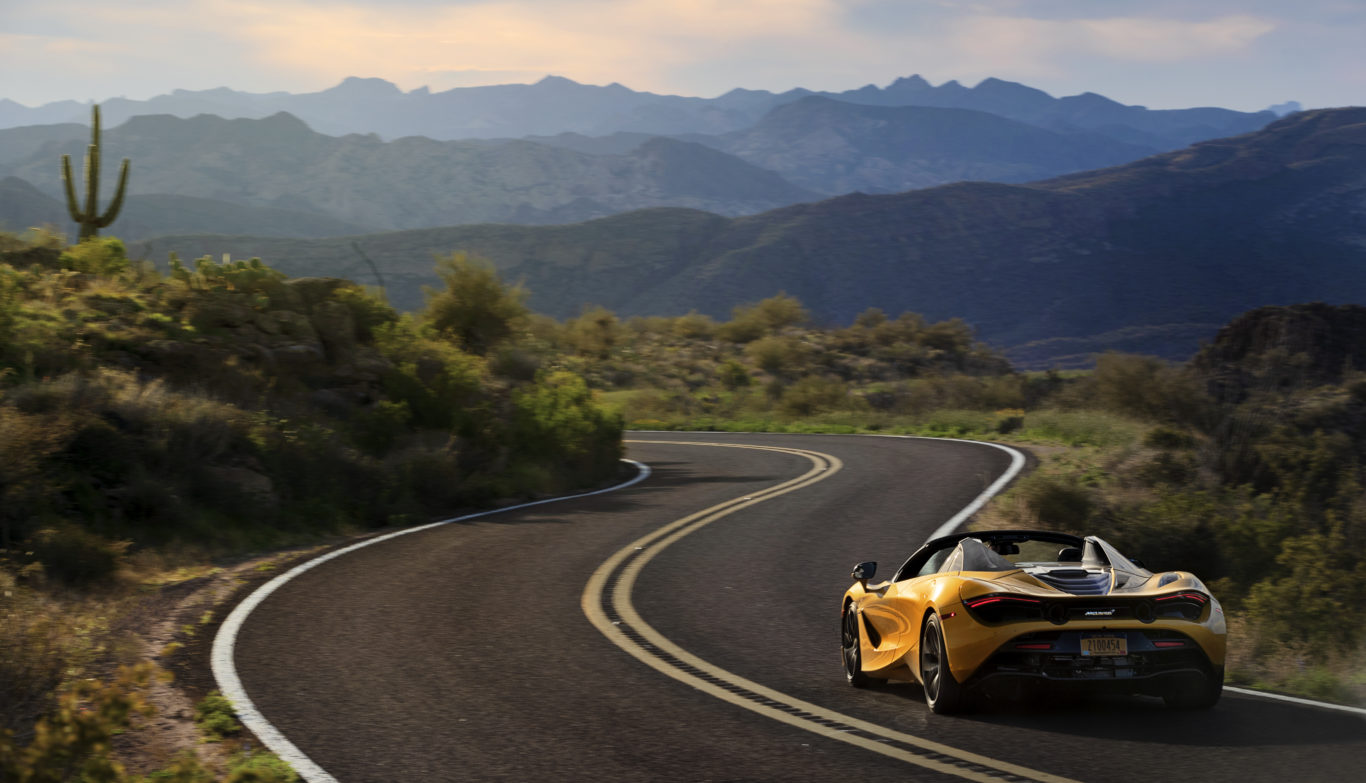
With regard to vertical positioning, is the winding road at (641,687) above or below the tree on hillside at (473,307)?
below

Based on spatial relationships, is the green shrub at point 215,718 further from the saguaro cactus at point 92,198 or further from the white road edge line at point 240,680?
the saguaro cactus at point 92,198

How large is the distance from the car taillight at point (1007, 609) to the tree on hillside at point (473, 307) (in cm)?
1983

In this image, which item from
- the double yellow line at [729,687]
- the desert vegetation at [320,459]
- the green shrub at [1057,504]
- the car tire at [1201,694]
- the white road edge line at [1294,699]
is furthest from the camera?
the green shrub at [1057,504]

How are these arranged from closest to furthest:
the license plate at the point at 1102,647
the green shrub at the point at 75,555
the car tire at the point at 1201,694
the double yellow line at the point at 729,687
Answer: the double yellow line at the point at 729,687, the license plate at the point at 1102,647, the car tire at the point at 1201,694, the green shrub at the point at 75,555

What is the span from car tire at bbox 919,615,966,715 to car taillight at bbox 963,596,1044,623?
304 millimetres

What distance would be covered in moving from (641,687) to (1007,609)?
235 cm

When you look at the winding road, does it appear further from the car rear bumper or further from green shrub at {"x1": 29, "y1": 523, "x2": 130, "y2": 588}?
A: green shrub at {"x1": 29, "y1": 523, "x2": 130, "y2": 588}

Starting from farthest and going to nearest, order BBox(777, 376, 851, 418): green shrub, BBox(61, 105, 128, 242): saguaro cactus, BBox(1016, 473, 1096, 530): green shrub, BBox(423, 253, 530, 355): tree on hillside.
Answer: BBox(777, 376, 851, 418): green shrub → BBox(423, 253, 530, 355): tree on hillside → BBox(61, 105, 128, 242): saguaro cactus → BBox(1016, 473, 1096, 530): green shrub

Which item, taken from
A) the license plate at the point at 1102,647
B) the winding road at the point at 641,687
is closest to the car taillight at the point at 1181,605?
the license plate at the point at 1102,647

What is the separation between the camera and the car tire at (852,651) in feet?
25.4

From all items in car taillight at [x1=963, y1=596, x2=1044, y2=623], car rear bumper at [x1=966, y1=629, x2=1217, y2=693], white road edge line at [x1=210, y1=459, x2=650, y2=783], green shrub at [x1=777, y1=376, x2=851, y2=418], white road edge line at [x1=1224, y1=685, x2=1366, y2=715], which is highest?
car taillight at [x1=963, y1=596, x2=1044, y2=623]

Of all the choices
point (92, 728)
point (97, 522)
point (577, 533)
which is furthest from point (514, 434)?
point (92, 728)

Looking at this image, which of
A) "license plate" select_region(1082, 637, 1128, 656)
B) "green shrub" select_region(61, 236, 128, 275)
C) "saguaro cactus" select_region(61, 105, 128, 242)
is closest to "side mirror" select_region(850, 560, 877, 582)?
"license plate" select_region(1082, 637, 1128, 656)

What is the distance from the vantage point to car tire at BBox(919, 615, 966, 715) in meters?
6.64
